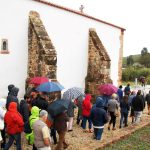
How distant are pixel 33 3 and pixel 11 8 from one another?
4.71ft

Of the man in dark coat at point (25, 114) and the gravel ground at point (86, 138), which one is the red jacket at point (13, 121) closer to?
the man in dark coat at point (25, 114)

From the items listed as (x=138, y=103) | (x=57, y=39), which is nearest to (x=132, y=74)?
(x=57, y=39)

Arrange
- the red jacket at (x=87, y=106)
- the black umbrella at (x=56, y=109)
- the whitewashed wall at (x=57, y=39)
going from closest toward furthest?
the black umbrella at (x=56, y=109), the red jacket at (x=87, y=106), the whitewashed wall at (x=57, y=39)

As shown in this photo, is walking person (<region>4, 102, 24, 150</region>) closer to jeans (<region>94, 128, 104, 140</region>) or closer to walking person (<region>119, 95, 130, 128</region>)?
jeans (<region>94, 128, 104, 140</region>)

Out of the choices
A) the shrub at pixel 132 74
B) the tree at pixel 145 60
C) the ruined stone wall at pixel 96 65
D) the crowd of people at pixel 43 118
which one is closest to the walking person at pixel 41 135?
the crowd of people at pixel 43 118

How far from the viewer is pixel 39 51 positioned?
15.7 m

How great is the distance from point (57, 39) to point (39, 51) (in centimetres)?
303

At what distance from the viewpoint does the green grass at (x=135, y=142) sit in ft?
37.8

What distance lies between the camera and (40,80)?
45.6ft

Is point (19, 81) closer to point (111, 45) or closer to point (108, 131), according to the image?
point (108, 131)

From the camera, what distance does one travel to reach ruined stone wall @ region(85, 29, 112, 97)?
19953mm

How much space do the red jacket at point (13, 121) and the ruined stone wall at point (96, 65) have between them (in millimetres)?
11026

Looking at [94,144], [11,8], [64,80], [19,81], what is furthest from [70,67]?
[94,144]

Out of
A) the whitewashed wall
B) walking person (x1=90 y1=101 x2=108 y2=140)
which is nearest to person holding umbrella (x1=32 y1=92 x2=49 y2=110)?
walking person (x1=90 y1=101 x2=108 y2=140)
